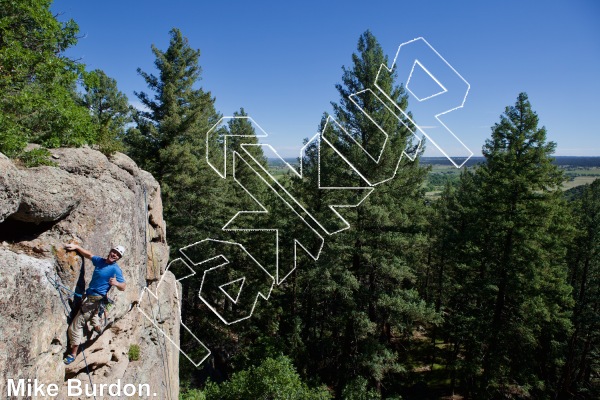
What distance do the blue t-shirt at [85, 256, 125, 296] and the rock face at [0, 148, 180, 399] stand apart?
0.32 m

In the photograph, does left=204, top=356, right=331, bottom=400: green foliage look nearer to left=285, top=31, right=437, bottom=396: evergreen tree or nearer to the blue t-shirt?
left=285, top=31, right=437, bottom=396: evergreen tree

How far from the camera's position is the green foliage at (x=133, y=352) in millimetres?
8102

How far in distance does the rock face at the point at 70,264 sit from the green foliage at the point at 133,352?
0.08 feet

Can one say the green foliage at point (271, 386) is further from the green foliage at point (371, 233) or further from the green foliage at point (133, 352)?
the green foliage at point (133, 352)

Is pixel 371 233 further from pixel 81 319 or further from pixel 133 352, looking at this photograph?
pixel 81 319

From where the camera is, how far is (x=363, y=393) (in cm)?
1343

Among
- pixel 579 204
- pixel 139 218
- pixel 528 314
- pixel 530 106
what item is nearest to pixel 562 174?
pixel 530 106

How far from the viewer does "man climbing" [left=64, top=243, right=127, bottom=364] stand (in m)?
6.00

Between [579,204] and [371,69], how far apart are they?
18966 millimetres

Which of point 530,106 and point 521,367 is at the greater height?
point 530,106

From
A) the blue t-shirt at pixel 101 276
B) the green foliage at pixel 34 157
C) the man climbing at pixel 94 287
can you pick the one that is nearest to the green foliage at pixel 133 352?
the man climbing at pixel 94 287

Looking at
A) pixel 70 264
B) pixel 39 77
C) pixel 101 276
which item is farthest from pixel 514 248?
pixel 39 77

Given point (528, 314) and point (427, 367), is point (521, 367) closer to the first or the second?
point (528, 314)

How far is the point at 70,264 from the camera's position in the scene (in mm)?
5953
